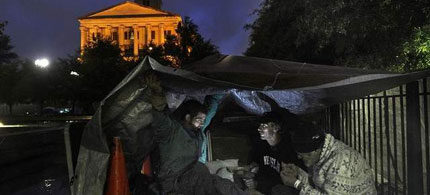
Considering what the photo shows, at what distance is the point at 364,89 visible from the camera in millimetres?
4020

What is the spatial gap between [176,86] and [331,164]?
1.83 metres

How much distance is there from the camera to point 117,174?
322 centimetres

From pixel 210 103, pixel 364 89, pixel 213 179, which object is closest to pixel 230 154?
pixel 210 103

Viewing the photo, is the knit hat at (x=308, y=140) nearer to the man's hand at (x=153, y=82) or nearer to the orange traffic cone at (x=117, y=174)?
the man's hand at (x=153, y=82)

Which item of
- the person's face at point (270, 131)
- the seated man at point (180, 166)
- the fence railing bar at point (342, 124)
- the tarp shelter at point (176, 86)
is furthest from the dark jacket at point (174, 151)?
the fence railing bar at point (342, 124)

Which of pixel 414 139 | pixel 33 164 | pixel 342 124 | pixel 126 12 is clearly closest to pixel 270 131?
pixel 414 139

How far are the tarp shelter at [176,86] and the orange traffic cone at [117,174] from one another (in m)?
0.07

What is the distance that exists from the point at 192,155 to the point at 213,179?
448 millimetres

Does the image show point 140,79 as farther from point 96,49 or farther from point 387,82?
point 96,49

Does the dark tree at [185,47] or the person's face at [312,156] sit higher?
the dark tree at [185,47]

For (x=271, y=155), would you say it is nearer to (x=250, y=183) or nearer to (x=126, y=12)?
(x=250, y=183)

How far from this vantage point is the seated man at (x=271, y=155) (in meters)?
4.88

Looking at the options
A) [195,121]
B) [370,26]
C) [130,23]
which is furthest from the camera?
[130,23]

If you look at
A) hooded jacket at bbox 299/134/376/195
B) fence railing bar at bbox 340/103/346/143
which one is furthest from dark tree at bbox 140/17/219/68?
hooded jacket at bbox 299/134/376/195
